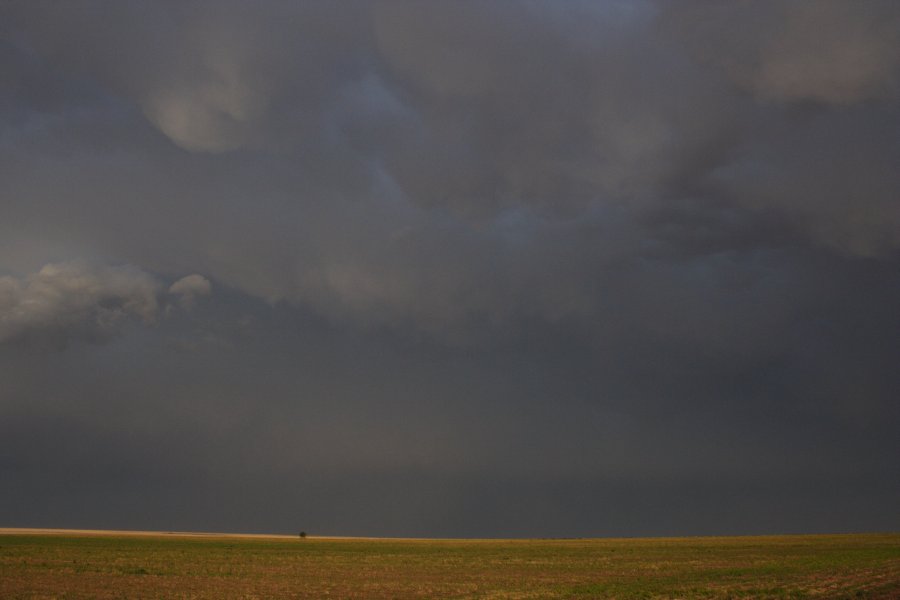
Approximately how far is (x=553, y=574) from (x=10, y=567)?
1479 inches

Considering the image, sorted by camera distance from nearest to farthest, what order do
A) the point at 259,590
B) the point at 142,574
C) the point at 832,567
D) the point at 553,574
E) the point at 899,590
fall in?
the point at 899,590 < the point at 259,590 < the point at 142,574 < the point at 553,574 < the point at 832,567

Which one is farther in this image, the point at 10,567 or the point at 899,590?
the point at 10,567

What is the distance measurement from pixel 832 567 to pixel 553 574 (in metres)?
21.5

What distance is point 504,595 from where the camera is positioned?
34188 millimetres

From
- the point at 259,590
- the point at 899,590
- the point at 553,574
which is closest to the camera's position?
the point at 899,590

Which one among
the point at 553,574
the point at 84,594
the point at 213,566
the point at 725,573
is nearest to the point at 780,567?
the point at 725,573

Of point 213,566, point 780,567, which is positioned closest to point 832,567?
point 780,567

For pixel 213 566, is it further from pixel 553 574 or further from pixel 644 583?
pixel 644 583

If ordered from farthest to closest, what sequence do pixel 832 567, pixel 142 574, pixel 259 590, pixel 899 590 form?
pixel 832 567, pixel 142 574, pixel 259 590, pixel 899 590

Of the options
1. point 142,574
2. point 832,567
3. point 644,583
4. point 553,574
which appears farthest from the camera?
point 832,567

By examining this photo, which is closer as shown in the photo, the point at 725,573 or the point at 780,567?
the point at 725,573

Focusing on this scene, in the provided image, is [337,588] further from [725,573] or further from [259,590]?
[725,573]

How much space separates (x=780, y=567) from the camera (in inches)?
2090

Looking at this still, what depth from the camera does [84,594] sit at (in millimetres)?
33062
